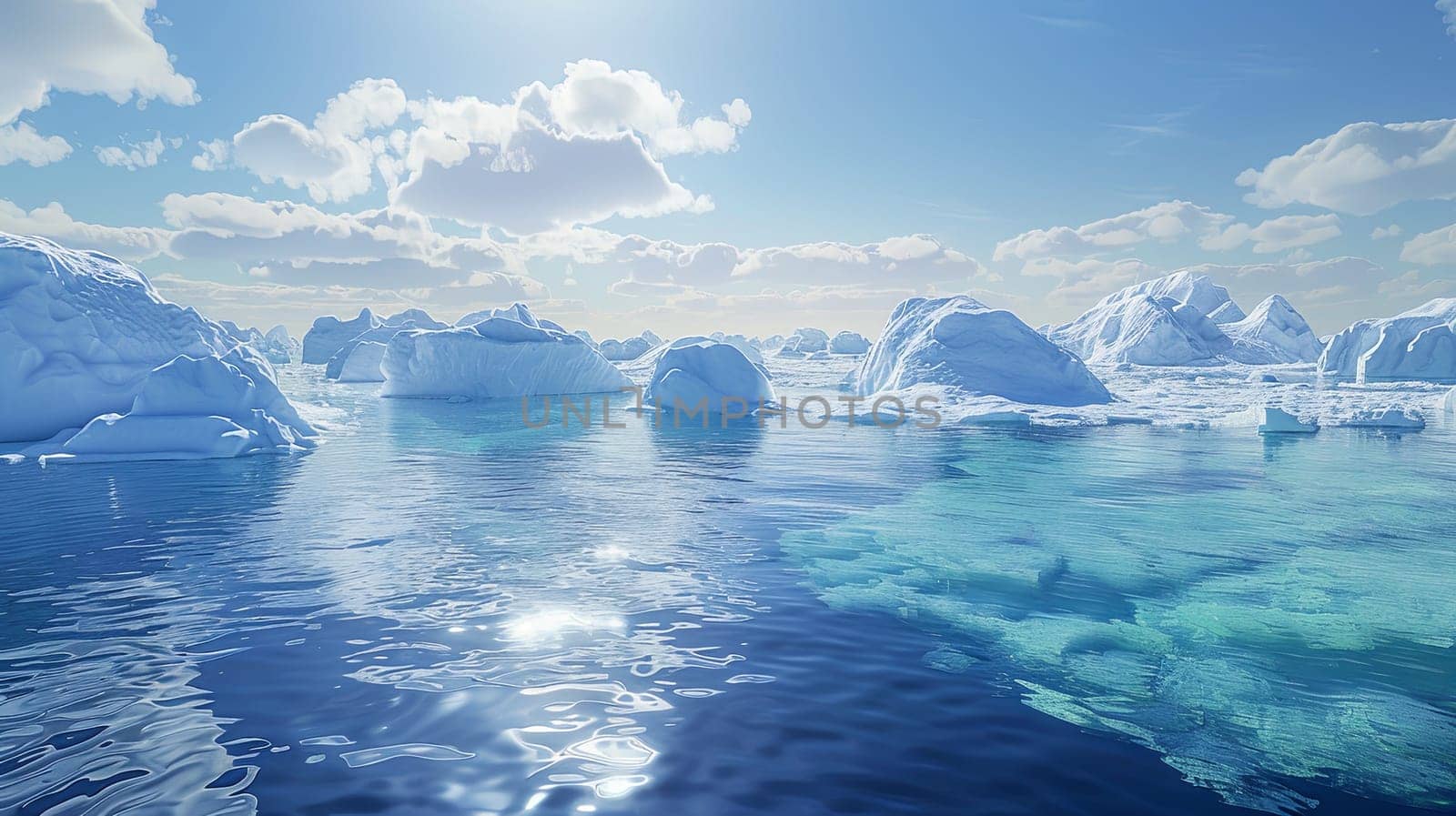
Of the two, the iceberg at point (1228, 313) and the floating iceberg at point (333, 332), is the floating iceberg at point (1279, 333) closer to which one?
the iceberg at point (1228, 313)

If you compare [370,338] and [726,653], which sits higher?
[370,338]

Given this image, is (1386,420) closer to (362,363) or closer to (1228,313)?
(362,363)

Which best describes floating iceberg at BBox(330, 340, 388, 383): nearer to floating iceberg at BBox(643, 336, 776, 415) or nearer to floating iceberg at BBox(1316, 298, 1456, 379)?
floating iceberg at BBox(643, 336, 776, 415)

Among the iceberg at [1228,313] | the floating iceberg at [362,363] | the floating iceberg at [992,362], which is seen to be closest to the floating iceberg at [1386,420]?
the floating iceberg at [992,362]

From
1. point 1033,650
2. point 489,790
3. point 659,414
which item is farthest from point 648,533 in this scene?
point 659,414

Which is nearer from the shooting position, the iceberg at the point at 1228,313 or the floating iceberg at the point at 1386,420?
the floating iceberg at the point at 1386,420

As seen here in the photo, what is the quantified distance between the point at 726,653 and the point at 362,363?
59496mm

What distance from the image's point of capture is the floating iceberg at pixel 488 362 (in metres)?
38.7

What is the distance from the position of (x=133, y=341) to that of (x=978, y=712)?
23.7 m

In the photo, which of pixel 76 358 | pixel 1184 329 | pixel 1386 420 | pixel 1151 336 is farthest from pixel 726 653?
pixel 1184 329

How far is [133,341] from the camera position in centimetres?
1941

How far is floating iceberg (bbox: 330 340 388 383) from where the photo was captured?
55.9 meters

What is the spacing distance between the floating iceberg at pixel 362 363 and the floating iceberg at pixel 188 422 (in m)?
40.3

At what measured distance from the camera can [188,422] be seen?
16.7 metres
